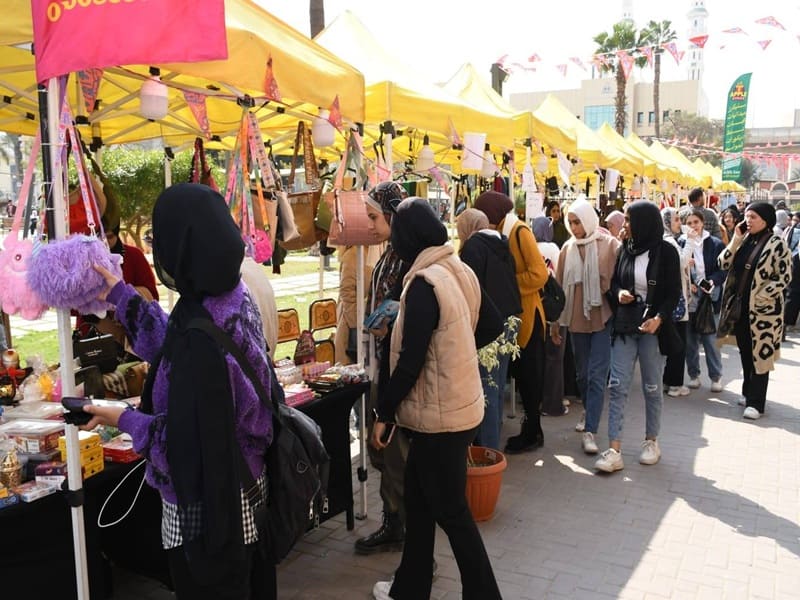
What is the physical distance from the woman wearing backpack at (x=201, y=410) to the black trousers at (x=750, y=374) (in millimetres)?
5618

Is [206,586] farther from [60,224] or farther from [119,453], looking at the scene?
[60,224]

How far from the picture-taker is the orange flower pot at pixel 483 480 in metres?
3.95

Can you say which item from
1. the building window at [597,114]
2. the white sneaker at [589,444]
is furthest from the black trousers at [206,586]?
the building window at [597,114]

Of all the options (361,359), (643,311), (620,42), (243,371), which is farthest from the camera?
(620,42)

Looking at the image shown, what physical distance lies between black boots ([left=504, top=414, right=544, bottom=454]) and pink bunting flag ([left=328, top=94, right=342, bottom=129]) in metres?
2.83

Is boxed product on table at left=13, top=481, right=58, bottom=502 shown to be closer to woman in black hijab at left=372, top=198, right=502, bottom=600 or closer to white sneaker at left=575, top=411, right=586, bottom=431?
woman in black hijab at left=372, top=198, right=502, bottom=600

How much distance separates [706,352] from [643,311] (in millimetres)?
3082

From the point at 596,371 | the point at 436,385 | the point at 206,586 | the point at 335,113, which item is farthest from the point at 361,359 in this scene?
the point at 206,586

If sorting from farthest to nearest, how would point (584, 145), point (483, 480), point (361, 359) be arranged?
point (584, 145)
point (361, 359)
point (483, 480)

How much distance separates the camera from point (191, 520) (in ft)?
5.85

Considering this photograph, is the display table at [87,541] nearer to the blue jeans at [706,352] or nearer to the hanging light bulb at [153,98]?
the hanging light bulb at [153,98]

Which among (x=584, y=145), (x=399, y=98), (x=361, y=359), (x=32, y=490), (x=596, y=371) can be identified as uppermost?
(x=584, y=145)

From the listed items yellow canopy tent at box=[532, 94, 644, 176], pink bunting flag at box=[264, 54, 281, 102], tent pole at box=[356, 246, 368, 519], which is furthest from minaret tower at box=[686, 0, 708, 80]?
pink bunting flag at box=[264, 54, 281, 102]

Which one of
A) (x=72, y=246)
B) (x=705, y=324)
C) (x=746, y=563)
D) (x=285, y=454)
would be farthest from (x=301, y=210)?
(x=705, y=324)
